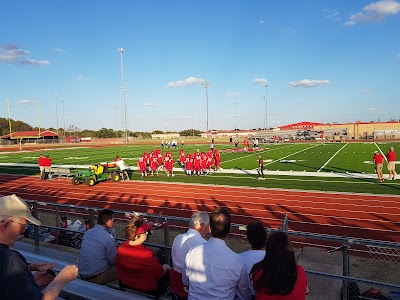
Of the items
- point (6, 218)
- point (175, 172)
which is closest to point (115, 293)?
point (6, 218)

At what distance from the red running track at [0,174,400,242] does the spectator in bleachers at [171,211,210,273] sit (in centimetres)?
699

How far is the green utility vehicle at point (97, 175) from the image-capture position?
61.0 feet

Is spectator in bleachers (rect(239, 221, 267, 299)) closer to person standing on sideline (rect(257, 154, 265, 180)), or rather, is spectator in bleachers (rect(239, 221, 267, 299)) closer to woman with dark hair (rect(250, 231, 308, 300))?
woman with dark hair (rect(250, 231, 308, 300))

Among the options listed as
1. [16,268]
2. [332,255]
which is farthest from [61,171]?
[16,268]

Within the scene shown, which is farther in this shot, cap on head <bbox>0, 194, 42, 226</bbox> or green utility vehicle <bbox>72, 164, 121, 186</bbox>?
green utility vehicle <bbox>72, 164, 121, 186</bbox>

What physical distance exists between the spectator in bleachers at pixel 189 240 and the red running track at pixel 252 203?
6.99 meters

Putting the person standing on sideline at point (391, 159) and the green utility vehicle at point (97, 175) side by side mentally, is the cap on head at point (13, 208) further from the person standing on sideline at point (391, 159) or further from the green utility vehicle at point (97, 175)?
the person standing on sideline at point (391, 159)

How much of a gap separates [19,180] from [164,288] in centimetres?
2108

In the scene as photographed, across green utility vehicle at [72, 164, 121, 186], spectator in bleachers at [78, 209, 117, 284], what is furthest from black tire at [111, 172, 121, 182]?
spectator in bleachers at [78, 209, 117, 284]

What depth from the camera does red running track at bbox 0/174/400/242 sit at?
34.3ft

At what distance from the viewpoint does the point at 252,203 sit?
527 inches

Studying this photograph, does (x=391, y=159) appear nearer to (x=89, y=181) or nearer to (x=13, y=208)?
(x=89, y=181)

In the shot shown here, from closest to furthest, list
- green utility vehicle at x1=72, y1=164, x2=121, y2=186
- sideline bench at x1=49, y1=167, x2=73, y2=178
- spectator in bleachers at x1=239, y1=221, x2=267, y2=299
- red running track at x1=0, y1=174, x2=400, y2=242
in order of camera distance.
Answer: spectator in bleachers at x1=239, y1=221, x2=267, y2=299 < red running track at x1=0, y1=174, x2=400, y2=242 < green utility vehicle at x1=72, y1=164, x2=121, y2=186 < sideline bench at x1=49, y1=167, x2=73, y2=178

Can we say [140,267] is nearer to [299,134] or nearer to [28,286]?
[28,286]
